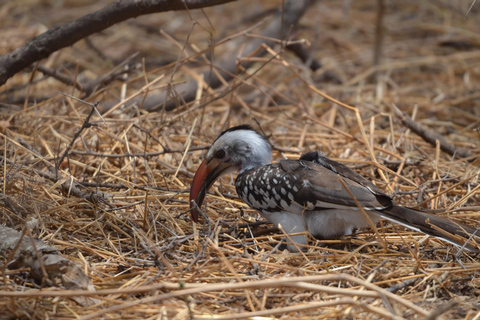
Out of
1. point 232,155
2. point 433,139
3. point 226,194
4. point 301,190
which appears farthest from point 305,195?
point 433,139

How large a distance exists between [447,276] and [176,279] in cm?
121

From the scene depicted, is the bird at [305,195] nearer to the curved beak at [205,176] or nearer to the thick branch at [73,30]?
the curved beak at [205,176]

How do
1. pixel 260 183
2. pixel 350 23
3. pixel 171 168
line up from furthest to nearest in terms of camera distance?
pixel 350 23, pixel 171 168, pixel 260 183

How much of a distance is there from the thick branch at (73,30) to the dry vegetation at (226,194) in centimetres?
37

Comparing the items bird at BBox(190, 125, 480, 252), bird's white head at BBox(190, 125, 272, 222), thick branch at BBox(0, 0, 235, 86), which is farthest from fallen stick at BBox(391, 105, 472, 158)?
thick branch at BBox(0, 0, 235, 86)

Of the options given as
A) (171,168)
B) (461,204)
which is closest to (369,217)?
(461,204)

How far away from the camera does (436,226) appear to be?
8.29ft

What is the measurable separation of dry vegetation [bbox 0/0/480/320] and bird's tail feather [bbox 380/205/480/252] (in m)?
0.09

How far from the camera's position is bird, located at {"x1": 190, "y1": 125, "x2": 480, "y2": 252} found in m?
2.57

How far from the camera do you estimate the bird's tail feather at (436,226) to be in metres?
2.52

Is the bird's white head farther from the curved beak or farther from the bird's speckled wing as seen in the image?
the bird's speckled wing

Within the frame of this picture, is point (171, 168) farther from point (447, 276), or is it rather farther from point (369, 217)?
point (447, 276)

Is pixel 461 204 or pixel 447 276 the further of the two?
pixel 461 204

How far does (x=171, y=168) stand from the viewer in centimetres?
362
